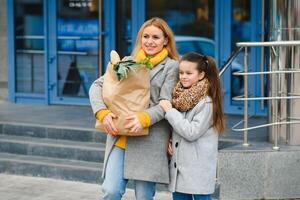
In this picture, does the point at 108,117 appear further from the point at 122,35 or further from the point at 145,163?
the point at 122,35

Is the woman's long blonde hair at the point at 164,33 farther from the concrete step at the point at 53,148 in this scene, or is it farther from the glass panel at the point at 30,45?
the glass panel at the point at 30,45

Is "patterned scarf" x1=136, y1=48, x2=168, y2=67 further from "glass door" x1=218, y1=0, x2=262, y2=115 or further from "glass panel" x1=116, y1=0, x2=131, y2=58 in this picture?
"glass panel" x1=116, y1=0, x2=131, y2=58

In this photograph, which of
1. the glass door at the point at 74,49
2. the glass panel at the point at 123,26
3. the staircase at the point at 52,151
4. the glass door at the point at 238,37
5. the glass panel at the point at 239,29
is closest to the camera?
the staircase at the point at 52,151

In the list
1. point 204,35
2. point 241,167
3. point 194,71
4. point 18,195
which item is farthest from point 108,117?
point 204,35

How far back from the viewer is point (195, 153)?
4.39m

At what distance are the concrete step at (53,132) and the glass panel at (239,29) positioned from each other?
7.68 feet

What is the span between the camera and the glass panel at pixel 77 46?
10211 millimetres

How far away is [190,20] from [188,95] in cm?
541

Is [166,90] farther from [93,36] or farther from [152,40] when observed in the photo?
[93,36]

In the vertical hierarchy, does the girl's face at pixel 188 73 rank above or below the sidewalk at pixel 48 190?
above

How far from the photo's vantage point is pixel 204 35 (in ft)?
31.2

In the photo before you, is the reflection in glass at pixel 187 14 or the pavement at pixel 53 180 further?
the reflection in glass at pixel 187 14

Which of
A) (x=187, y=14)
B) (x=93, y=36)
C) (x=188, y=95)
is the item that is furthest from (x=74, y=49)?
(x=188, y=95)

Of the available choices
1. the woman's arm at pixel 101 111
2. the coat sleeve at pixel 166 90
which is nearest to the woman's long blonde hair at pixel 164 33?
the coat sleeve at pixel 166 90
